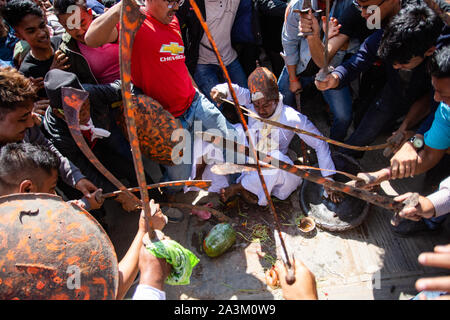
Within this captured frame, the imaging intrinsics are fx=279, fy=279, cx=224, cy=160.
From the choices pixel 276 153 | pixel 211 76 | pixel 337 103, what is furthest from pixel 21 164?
pixel 337 103

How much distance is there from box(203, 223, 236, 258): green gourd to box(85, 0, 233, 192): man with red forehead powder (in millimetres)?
702

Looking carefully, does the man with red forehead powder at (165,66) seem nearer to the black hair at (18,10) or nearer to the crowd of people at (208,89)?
the crowd of people at (208,89)

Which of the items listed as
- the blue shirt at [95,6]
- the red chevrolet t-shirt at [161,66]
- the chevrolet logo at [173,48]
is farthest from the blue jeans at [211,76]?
the blue shirt at [95,6]

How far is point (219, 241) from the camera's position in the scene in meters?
2.64

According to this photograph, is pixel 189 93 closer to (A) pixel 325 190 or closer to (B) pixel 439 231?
(A) pixel 325 190

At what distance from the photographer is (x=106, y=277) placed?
145cm

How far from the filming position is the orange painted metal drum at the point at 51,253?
4.22 feet

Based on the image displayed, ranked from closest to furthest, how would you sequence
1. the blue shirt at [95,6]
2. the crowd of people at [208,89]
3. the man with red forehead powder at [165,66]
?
the crowd of people at [208,89] → the man with red forehead powder at [165,66] → the blue shirt at [95,6]

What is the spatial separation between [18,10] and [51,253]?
7.93 feet

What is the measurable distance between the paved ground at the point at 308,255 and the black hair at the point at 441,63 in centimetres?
153

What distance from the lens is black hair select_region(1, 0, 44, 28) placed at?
252cm

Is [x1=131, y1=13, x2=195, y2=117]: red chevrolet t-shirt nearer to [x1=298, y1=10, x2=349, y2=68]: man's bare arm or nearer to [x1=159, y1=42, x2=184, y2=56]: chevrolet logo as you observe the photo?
[x1=159, y1=42, x2=184, y2=56]: chevrolet logo

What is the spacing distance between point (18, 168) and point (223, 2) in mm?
2811
